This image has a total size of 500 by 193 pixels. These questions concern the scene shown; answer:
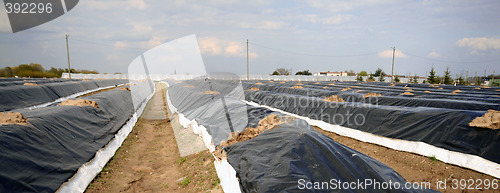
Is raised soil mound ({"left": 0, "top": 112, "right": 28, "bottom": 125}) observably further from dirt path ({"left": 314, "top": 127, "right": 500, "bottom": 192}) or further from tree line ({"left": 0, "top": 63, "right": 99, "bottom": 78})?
tree line ({"left": 0, "top": 63, "right": 99, "bottom": 78})

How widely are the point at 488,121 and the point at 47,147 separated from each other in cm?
1094

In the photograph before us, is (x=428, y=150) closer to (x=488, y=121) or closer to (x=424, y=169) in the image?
(x=424, y=169)

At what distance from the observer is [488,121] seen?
6301mm

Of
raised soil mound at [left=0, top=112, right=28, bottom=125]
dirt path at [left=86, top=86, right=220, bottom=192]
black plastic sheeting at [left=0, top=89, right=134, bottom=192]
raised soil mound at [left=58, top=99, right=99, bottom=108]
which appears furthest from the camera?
raised soil mound at [left=58, top=99, right=99, bottom=108]

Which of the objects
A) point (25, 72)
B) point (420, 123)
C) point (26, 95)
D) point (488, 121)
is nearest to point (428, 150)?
point (420, 123)

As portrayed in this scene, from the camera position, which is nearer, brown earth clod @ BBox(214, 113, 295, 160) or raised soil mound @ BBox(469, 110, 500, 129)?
brown earth clod @ BBox(214, 113, 295, 160)

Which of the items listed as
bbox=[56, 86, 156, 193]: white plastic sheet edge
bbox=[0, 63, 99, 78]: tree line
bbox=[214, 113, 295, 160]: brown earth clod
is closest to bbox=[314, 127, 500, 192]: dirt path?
bbox=[214, 113, 295, 160]: brown earth clod

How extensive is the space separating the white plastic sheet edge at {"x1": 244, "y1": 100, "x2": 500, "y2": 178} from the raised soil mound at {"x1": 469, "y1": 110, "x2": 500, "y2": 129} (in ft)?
2.91

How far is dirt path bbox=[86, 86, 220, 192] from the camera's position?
18.9 feet

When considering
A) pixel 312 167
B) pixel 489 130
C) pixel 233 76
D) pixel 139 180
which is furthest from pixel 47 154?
pixel 233 76

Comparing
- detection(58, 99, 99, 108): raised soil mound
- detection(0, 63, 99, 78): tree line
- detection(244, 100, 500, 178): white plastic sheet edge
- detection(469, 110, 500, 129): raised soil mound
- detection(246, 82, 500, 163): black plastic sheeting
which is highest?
detection(0, 63, 99, 78): tree line

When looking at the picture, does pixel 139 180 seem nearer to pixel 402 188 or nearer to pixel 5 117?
pixel 5 117

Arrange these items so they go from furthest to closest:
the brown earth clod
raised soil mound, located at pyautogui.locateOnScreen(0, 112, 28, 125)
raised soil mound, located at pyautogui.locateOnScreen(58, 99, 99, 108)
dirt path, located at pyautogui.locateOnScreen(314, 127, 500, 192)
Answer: raised soil mound, located at pyautogui.locateOnScreen(58, 99, 99, 108)
dirt path, located at pyautogui.locateOnScreen(314, 127, 500, 192)
the brown earth clod
raised soil mound, located at pyautogui.locateOnScreen(0, 112, 28, 125)

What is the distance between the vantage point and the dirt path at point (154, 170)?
575 centimetres
